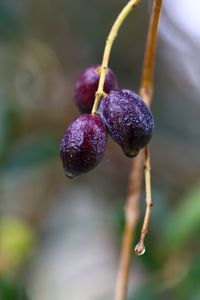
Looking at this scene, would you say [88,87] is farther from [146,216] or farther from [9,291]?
[9,291]

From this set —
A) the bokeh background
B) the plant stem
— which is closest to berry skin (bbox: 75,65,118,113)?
the plant stem

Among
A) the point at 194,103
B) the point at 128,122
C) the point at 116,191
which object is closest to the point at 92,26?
the point at 194,103

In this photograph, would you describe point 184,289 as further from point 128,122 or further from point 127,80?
point 127,80

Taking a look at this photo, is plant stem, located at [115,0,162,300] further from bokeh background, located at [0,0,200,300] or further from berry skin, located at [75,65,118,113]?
bokeh background, located at [0,0,200,300]

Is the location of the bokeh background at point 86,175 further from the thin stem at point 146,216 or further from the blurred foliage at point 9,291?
the thin stem at point 146,216

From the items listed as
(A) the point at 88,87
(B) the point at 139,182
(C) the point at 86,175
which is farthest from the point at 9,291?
(C) the point at 86,175

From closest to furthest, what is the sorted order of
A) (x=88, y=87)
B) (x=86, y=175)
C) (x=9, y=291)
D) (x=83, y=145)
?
(x=83, y=145), (x=88, y=87), (x=9, y=291), (x=86, y=175)
